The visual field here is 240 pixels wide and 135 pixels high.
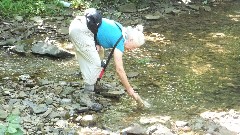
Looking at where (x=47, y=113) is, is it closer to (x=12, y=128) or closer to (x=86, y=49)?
(x=86, y=49)

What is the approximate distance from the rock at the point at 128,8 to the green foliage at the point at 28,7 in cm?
172

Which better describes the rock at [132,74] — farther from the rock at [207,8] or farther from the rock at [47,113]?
the rock at [207,8]

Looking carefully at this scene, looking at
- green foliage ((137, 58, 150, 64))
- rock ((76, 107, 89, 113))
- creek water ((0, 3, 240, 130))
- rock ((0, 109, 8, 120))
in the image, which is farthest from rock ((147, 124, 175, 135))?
green foliage ((137, 58, 150, 64))

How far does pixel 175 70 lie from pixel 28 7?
15.2ft

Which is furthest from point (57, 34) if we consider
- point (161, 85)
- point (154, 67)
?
point (161, 85)

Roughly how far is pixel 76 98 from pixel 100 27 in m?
1.15

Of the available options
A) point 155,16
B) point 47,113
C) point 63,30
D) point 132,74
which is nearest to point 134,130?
point 47,113

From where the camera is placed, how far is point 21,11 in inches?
413

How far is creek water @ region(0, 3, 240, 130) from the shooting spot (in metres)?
6.36

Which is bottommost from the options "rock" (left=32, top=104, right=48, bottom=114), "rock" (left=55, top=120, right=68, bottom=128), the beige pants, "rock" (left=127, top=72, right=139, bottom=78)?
"rock" (left=127, top=72, right=139, bottom=78)

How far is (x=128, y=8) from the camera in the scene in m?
11.9

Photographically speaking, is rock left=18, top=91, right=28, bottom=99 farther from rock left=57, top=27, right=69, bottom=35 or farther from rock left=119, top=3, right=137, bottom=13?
rock left=119, top=3, right=137, bottom=13

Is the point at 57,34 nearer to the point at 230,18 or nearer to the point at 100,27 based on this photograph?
the point at 100,27

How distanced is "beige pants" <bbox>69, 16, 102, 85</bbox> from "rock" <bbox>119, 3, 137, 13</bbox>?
5.63 metres
